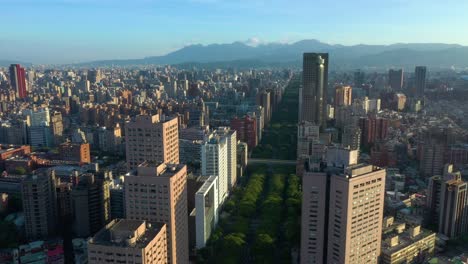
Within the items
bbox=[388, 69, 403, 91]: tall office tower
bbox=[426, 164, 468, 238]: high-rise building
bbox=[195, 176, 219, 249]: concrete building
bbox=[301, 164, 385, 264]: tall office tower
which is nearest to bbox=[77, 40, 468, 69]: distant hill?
bbox=[388, 69, 403, 91]: tall office tower

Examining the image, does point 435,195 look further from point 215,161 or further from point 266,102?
point 266,102

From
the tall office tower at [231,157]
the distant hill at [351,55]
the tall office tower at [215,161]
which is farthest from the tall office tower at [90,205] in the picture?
the distant hill at [351,55]

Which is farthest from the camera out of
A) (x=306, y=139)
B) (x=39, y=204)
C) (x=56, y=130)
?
(x=56, y=130)

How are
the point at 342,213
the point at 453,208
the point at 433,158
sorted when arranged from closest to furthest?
the point at 342,213
the point at 453,208
the point at 433,158

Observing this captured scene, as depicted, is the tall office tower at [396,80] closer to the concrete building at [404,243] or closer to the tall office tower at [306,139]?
the tall office tower at [306,139]

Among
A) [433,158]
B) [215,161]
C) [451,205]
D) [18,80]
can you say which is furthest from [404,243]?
[18,80]

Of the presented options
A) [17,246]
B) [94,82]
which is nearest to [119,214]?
[17,246]
